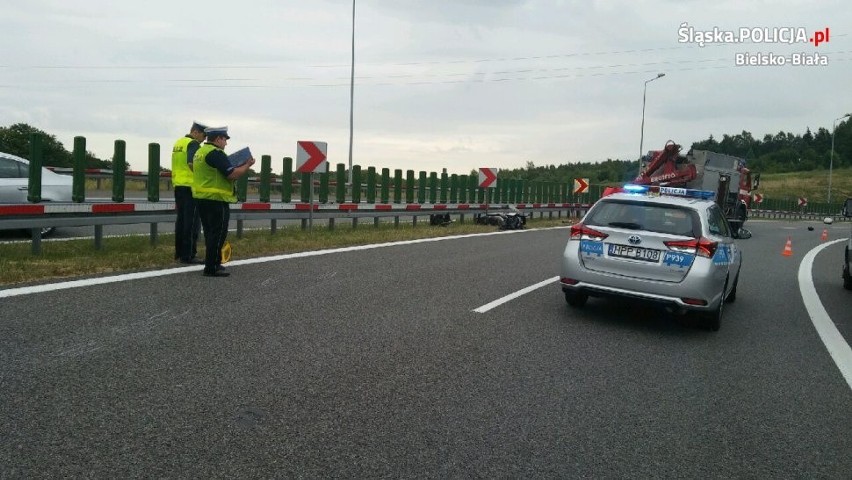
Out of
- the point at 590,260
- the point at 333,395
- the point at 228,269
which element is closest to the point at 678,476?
the point at 333,395

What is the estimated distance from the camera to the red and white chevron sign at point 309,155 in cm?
1647

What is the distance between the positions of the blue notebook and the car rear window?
14.3 feet

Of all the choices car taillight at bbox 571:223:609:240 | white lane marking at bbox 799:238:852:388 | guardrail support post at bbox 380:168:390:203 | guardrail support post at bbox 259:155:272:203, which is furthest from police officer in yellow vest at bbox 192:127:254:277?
guardrail support post at bbox 380:168:390:203

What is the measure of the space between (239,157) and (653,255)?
5.23 metres

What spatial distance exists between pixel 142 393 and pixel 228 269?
5.89 m

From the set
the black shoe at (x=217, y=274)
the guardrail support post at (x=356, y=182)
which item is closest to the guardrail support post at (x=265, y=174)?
the guardrail support post at (x=356, y=182)

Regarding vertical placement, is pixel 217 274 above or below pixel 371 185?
below

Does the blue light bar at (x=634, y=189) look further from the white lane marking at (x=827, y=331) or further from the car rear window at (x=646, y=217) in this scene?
the white lane marking at (x=827, y=331)

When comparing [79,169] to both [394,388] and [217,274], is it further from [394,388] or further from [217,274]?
[394,388]

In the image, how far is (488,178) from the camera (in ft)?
84.6

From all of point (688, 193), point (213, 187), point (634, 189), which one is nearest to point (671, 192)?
point (688, 193)

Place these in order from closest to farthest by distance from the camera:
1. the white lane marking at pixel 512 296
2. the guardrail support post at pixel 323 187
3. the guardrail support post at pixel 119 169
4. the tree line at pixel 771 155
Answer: the white lane marking at pixel 512 296, the guardrail support post at pixel 119 169, the guardrail support post at pixel 323 187, the tree line at pixel 771 155

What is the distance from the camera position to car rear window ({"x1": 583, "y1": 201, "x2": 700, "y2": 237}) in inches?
316

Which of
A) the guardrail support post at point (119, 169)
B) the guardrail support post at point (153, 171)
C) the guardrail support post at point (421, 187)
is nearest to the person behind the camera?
the guardrail support post at point (119, 169)
